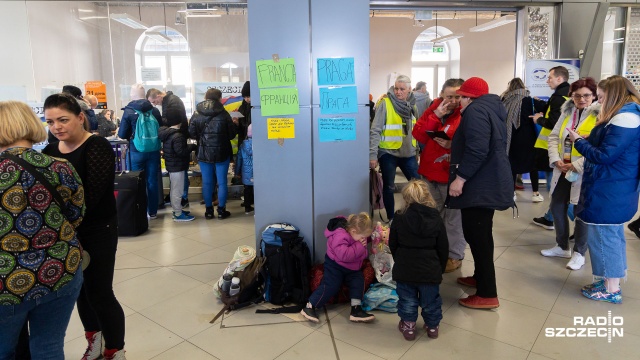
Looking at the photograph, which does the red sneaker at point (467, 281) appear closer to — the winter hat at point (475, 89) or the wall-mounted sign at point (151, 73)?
the winter hat at point (475, 89)

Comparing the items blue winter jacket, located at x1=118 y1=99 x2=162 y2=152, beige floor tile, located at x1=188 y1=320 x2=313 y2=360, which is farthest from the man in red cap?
blue winter jacket, located at x1=118 y1=99 x2=162 y2=152

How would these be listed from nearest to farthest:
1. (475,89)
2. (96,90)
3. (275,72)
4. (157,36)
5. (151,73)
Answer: (475,89) → (275,72) → (96,90) → (151,73) → (157,36)

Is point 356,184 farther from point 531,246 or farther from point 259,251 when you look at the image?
point 531,246

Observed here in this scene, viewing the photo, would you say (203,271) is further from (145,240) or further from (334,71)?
(334,71)

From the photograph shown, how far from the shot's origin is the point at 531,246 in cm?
398

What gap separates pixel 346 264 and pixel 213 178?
291 cm

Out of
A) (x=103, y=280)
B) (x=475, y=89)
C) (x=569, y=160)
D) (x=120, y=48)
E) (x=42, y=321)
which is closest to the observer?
(x=42, y=321)

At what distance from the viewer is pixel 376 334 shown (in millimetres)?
2500

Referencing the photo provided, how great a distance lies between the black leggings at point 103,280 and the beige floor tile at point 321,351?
2.69ft

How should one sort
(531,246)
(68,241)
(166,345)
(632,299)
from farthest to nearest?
(531,246) < (632,299) < (166,345) < (68,241)

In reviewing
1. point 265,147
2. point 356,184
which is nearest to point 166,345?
point 265,147

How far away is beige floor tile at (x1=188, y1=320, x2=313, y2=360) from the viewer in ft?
7.63

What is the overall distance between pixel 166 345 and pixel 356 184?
1567mm

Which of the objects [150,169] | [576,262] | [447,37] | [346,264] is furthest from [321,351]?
[447,37]
